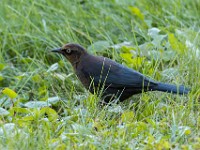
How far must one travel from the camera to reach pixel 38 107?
553cm

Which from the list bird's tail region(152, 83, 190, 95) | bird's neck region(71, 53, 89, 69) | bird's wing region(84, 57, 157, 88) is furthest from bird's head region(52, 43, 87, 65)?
bird's tail region(152, 83, 190, 95)

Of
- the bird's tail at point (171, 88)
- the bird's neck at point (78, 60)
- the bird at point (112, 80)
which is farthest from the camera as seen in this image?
the bird's neck at point (78, 60)

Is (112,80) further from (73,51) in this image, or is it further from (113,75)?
(73,51)

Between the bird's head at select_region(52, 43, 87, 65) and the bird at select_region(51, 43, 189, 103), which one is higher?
the bird's head at select_region(52, 43, 87, 65)

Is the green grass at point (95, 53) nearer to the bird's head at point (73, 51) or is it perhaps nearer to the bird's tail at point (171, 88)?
the bird's tail at point (171, 88)

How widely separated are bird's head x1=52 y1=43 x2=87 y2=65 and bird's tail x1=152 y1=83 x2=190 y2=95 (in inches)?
31.4

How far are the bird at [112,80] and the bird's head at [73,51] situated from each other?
0.05 metres

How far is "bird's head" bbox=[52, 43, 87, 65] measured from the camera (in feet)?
20.0

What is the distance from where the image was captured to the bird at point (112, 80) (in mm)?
5691

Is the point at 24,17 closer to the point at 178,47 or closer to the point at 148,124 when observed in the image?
the point at 178,47

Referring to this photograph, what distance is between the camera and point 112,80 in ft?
19.1

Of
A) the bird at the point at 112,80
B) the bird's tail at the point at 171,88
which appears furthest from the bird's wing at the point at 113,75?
the bird's tail at the point at 171,88

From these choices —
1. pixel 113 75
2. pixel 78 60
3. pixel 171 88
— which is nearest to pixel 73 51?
pixel 78 60

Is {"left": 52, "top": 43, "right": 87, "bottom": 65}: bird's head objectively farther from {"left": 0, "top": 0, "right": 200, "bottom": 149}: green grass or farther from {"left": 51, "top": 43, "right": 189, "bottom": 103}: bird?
{"left": 0, "top": 0, "right": 200, "bottom": 149}: green grass
